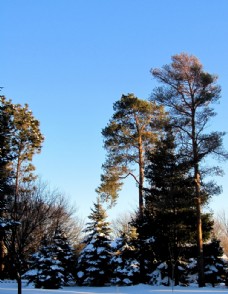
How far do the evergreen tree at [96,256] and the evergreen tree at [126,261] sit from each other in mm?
696

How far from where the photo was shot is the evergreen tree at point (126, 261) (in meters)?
22.7

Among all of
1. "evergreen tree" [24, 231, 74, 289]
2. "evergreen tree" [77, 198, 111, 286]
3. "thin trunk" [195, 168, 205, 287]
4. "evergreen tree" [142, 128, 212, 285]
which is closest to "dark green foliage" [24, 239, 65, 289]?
→ "evergreen tree" [24, 231, 74, 289]

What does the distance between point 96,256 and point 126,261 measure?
226 centimetres

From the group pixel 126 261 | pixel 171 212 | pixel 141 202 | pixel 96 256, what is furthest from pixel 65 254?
pixel 171 212

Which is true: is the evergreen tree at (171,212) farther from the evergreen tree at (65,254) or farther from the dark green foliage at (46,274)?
the evergreen tree at (65,254)

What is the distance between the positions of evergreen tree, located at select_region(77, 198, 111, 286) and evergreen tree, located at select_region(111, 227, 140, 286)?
0.70 m

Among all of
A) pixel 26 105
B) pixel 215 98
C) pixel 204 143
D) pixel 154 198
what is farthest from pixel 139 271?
pixel 26 105

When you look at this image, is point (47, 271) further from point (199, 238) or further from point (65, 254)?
point (199, 238)

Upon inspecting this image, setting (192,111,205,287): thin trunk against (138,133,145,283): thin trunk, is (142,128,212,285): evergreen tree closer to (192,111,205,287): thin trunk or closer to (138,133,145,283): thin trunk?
(192,111,205,287): thin trunk

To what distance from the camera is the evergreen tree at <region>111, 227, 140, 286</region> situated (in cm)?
2273

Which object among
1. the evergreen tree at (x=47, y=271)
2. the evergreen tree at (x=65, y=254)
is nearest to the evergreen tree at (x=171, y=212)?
the evergreen tree at (x=47, y=271)

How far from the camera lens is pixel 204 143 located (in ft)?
67.9

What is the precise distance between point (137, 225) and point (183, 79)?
9.17 metres

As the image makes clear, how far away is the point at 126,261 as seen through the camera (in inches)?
916
